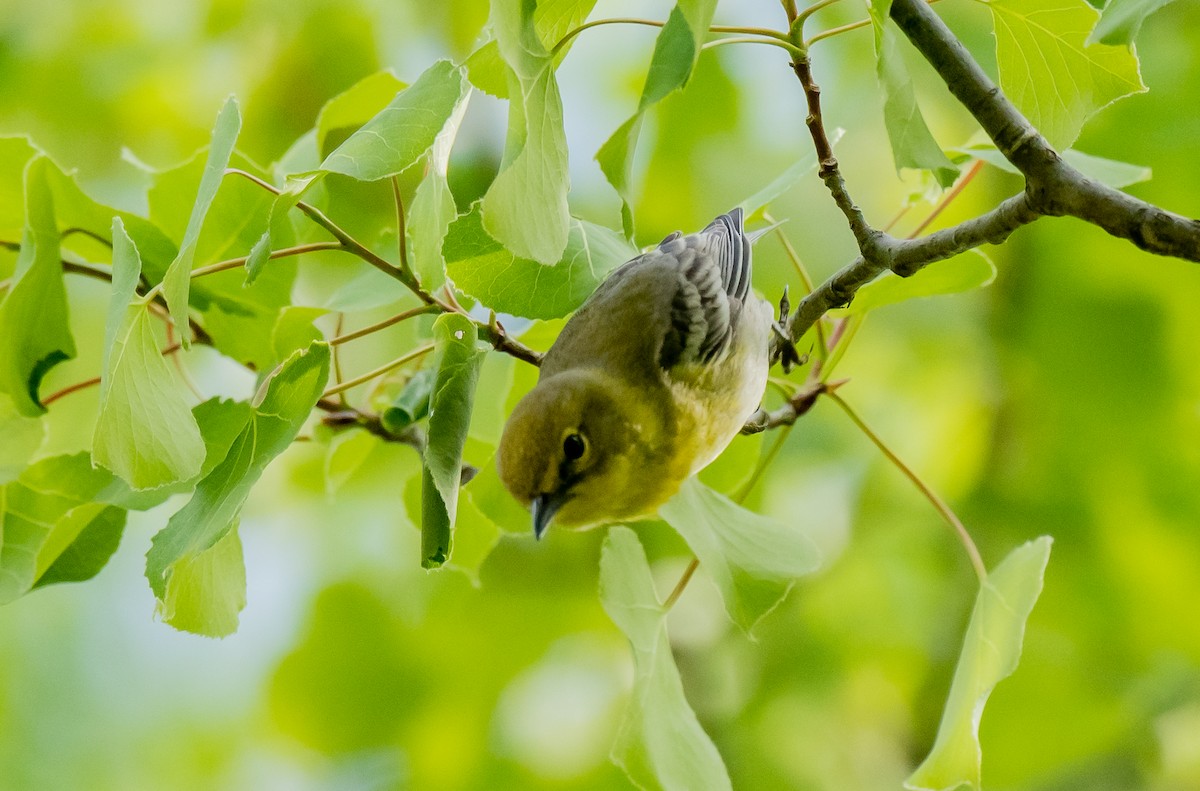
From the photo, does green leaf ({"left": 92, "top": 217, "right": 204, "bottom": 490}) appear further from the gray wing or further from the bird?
the gray wing

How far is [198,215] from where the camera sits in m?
1.18

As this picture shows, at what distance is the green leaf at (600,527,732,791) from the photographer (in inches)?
54.4

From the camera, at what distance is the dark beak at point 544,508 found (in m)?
1.65

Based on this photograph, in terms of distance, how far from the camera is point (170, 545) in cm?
122

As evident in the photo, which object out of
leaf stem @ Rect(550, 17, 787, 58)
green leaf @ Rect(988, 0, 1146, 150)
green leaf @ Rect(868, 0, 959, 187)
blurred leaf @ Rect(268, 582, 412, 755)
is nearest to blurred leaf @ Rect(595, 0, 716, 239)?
leaf stem @ Rect(550, 17, 787, 58)

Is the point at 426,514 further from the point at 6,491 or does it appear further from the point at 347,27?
the point at 347,27

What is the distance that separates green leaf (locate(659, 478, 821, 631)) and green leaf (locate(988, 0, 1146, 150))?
0.67 metres

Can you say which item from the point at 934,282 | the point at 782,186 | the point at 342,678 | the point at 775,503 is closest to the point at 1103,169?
the point at 934,282

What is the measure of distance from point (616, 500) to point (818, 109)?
0.77 m

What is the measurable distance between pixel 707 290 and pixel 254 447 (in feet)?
3.71

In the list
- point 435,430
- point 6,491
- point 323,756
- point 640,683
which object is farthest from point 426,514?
point 323,756

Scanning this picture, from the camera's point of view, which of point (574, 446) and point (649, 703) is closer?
point (649, 703)

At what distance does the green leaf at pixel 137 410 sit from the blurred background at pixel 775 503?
1.89 metres

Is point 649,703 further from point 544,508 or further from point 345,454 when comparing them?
point 345,454
